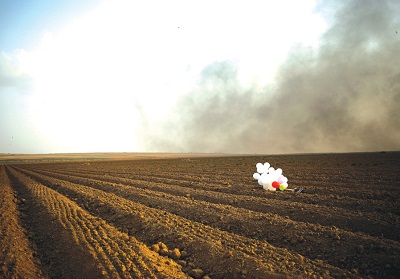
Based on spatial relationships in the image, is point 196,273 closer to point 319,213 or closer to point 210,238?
point 210,238

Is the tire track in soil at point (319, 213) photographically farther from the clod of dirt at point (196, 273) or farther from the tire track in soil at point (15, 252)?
the tire track in soil at point (15, 252)

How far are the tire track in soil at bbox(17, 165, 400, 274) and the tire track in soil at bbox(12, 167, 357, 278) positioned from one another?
32 centimetres

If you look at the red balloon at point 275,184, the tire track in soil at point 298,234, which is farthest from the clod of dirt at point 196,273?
the red balloon at point 275,184

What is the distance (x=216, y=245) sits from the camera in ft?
14.5

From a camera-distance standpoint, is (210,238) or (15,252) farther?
(210,238)

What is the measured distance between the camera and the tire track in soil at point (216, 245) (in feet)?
11.9

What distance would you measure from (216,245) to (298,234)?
1823 millimetres

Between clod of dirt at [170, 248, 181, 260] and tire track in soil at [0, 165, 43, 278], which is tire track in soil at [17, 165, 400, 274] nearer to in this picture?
clod of dirt at [170, 248, 181, 260]

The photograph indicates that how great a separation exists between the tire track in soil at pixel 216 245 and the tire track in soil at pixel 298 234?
1.05ft

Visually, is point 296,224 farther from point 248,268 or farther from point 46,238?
point 46,238

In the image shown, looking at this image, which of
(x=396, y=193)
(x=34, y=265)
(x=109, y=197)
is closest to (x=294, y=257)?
(x=34, y=265)

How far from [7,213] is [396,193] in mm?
12910

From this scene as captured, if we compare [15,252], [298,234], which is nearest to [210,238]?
[298,234]

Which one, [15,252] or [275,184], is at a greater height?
[275,184]
